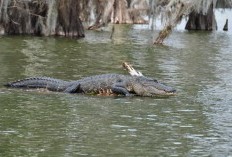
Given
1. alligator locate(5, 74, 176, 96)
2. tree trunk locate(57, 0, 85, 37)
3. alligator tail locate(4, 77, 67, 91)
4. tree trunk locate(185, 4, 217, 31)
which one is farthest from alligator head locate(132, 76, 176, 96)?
tree trunk locate(185, 4, 217, 31)

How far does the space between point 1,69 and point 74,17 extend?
16401 mm

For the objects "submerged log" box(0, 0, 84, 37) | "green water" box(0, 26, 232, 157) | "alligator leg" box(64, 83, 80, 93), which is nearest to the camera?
"green water" box(0, 26, 232, 157)

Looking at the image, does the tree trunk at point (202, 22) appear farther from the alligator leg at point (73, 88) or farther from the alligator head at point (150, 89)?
the alligator leg at point (73, 88)

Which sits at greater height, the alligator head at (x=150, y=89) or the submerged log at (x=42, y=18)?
the submerged log at (x=42, y=18)

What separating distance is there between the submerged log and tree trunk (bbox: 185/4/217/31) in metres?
14.8

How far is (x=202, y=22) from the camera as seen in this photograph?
1917 inches

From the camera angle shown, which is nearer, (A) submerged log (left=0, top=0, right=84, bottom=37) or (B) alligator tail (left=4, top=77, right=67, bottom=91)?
(B) alligator tail (left=4, top=77, right=67, bottom=91)

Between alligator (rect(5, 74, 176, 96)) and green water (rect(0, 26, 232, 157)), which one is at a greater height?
alligator (rect(5, 74, 176, 96))

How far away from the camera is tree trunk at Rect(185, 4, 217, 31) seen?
4847 centimetres

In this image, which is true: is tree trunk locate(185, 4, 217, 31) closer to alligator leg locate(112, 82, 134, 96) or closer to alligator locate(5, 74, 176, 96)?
alligator locate(5, 74, 176, 96)

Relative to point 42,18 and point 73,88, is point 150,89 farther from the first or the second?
point 42,18

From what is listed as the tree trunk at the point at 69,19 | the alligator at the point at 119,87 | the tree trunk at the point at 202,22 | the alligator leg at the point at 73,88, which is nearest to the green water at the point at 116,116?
the alligator leg at the point at 73,88

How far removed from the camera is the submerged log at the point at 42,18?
33.5 m

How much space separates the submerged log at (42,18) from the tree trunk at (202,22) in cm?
1483
